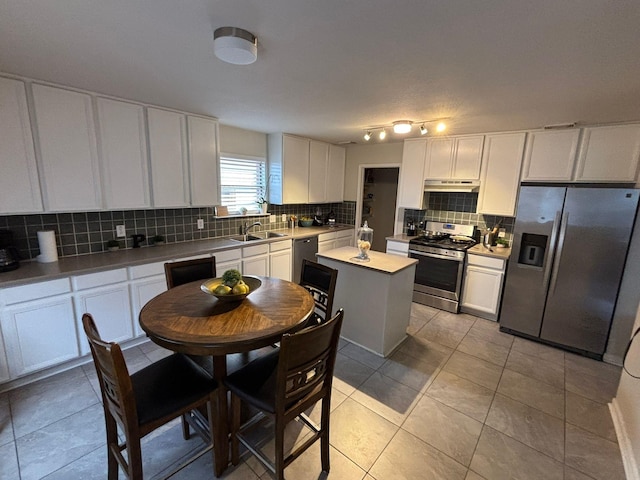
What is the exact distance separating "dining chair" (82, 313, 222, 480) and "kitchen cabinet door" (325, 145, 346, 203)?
4014 millimetres

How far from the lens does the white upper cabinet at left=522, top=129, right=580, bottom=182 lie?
3158mm

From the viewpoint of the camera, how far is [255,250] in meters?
3.73

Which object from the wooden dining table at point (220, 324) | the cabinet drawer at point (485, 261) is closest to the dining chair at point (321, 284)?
the wooden dining table at point (220, 324)

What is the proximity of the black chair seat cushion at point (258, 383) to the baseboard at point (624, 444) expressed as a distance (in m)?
2.12

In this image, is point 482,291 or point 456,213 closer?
point 482,291

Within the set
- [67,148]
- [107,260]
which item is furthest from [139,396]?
[67,148]

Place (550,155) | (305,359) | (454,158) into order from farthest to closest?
1. (454,158)
2. (550,155)
3. (305,359)

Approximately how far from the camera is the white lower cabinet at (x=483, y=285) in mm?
3470

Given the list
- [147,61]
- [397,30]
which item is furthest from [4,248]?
[397,30]

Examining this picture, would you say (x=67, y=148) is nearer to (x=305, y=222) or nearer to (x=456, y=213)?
(x=305, y=222)

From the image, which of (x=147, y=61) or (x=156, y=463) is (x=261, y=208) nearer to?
(x=147, y=61)

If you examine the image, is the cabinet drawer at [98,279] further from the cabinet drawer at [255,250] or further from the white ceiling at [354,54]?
the white ceiling at [354,54]

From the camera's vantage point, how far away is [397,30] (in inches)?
55.2

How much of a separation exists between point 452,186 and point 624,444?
9.87 feet
